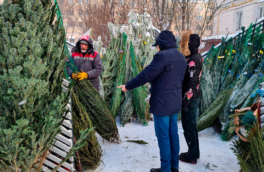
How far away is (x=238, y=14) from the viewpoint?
13.5 metres

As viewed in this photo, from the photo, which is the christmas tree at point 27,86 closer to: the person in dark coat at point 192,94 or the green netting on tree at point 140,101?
the person in dark coat at point 192,94

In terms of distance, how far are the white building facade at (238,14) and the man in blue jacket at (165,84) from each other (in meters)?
9.46

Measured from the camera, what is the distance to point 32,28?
1753 mm

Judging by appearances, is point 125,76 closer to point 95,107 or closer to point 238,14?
point 95,107

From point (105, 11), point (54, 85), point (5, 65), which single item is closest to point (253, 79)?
point (54, 85)

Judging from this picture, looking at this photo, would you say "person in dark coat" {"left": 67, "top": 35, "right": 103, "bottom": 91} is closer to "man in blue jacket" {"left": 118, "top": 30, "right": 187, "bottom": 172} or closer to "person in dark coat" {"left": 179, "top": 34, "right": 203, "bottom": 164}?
"man in blue jacket" {"left": 118, "top": 30, "right": 187, "bottom": 172}

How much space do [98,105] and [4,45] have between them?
1.78 metres

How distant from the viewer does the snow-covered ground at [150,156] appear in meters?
2.83

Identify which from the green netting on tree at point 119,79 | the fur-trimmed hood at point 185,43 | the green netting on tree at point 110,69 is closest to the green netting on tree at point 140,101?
the green netting on tree at point 119,79

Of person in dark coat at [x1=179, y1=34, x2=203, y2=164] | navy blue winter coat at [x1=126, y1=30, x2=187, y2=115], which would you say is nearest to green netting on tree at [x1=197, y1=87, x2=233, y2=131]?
person in dark coat at [x1=179, y1=34, x2=203, y2=164]

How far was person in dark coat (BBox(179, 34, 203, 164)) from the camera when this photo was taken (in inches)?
109

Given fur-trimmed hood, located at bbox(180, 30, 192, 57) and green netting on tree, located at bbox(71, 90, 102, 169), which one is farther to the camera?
fur-trimmed hood, located at bbox(180, 30, 192, 57)

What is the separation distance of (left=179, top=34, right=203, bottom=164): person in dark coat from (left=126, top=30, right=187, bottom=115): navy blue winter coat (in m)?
0.32

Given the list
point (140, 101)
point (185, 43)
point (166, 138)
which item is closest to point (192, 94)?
point (166, 138)
